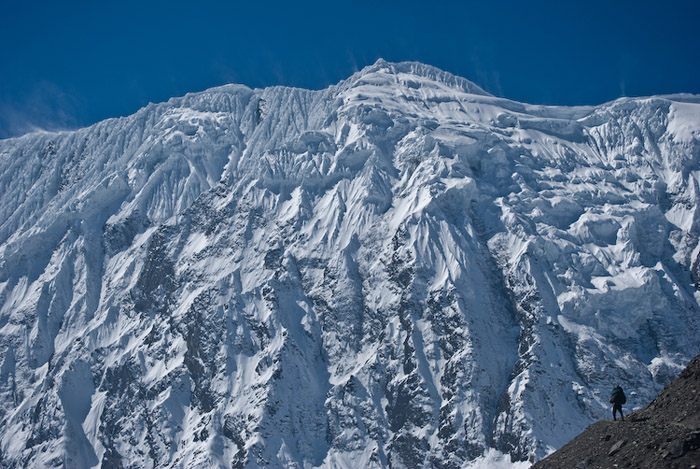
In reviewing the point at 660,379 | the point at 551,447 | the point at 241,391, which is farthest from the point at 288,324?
the point at 660,379

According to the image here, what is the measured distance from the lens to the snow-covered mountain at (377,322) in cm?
15175

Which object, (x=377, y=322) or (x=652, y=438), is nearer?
(x=652, y=438)

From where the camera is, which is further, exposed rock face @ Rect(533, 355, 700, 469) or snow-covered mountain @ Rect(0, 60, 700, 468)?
snow-covered mountain @ Rect(0, 60, 700, 468)

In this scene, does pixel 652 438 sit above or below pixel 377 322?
below

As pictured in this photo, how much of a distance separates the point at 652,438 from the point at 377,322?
125154mm

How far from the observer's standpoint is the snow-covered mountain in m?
152

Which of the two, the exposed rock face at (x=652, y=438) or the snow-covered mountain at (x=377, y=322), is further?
the snow-covered mountain at (x=377, y=322)

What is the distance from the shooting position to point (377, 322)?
168 meters

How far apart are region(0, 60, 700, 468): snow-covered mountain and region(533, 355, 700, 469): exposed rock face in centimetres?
9494

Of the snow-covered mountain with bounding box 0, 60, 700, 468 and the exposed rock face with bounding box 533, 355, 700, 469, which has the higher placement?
the snow-covered mountain with bounding box 0, 60, 700, 468

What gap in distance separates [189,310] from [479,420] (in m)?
64.0

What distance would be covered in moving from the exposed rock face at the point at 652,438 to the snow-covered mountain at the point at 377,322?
94.9 meters

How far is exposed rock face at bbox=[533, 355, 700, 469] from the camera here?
39.9m

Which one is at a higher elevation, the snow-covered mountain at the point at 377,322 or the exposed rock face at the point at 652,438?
the snow-covered mountain at the point at 377,322
